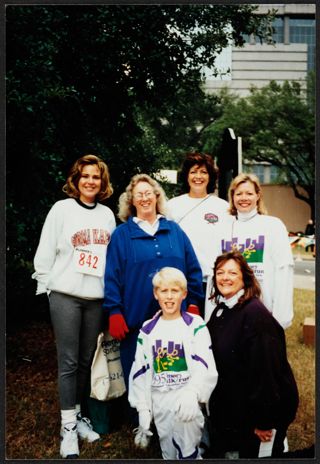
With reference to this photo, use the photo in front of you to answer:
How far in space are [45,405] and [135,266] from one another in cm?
171

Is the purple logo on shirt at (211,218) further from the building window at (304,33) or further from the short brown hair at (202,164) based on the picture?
the building window at (304,33)

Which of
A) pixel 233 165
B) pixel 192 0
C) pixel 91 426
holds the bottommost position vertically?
pixel 91 426

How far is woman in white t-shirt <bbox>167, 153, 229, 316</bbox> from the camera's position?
3385 mm

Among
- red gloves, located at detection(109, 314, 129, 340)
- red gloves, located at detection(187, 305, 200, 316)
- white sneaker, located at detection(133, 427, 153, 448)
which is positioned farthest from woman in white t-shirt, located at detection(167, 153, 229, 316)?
white sneaker, located at detection(133, 427, 153, 448)

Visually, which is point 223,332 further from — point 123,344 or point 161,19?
point 161,19

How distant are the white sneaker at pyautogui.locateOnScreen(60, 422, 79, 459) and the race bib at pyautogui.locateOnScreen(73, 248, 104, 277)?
3.17 ft

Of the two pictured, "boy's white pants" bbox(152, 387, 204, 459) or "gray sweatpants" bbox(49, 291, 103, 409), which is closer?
"boy's white pants" bbox(152, 387, 204, 459)

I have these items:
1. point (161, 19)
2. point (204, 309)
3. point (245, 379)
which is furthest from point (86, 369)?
point (161, 19)

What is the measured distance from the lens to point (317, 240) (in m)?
3.07

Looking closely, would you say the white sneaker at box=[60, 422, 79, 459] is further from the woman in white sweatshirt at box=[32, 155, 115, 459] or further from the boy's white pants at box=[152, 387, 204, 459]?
the boy's white pants at box=[152, 387, 204, 459]

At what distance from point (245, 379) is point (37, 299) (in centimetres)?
440

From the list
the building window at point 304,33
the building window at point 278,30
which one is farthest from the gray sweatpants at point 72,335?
the building window at point 278,30

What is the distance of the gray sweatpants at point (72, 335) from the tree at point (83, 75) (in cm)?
118

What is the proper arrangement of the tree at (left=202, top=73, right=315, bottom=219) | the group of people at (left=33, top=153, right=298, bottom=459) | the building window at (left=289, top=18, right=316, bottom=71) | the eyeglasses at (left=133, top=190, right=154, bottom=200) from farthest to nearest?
the tree at (left=202, top=73, right=315, bottom=219), the building window at (left=289, top=18, right=316, bottom=71), the eyeglasses at (left=133, top=190, right=154, bottom=200), the group of people at (left=33, top=153, right=298, bottom=459)
